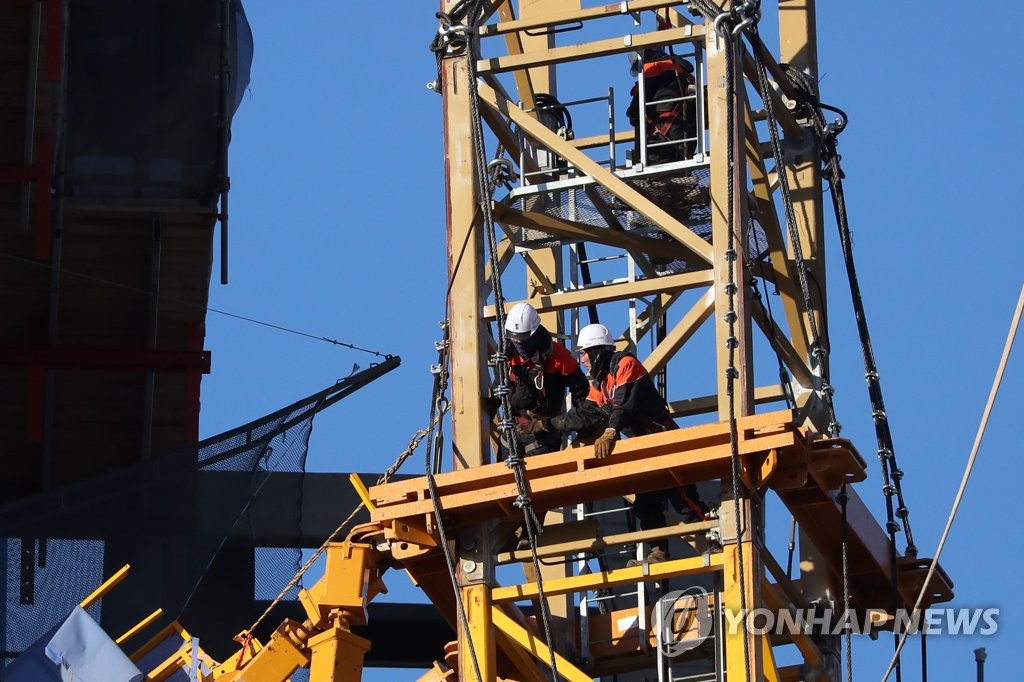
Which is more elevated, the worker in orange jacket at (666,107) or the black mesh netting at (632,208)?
the worker in orange jacket at (666,107)

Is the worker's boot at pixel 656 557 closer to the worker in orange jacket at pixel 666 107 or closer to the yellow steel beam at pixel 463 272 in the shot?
the yellow steel beam at pixel 463 272

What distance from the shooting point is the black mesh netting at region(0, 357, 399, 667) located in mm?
26469

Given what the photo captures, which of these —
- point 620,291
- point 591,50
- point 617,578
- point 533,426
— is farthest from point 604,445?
point 591,50

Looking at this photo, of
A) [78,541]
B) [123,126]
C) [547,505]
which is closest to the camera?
[547,505]

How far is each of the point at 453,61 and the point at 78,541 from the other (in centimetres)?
829

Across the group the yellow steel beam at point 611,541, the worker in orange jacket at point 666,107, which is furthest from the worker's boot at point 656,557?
the worker in orange jacket at point 666,107

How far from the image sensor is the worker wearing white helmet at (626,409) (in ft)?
66.7

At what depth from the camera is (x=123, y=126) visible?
32.1m

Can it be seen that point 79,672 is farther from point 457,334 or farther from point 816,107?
point 816,107

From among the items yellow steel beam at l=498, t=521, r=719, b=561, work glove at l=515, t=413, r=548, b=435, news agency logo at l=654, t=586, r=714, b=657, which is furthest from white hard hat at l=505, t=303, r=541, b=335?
news agency logo at l=654, t=586, r=714, b=657

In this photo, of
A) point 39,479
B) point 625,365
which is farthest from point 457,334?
point 39,479

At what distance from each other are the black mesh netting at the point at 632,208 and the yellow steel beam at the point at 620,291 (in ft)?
2.39

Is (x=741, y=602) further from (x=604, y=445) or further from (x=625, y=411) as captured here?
(x=625, y=411)

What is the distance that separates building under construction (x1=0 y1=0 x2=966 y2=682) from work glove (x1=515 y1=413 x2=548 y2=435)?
13 centimetres
